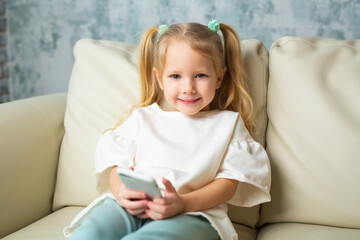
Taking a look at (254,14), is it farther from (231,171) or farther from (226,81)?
(231,171)

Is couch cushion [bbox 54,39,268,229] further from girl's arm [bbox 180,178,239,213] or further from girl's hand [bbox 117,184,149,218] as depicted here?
girl's hand [bbox 117,184,149,218]

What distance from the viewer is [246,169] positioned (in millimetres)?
1200

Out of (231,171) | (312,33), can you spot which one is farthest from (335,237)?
(312,33)

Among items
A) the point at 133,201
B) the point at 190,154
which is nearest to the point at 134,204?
the point at 133,201

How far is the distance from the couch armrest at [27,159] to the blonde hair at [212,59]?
315mm

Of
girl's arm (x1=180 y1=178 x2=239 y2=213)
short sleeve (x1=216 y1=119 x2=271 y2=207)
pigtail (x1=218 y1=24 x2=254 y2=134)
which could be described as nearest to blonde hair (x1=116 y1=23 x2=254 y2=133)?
pigtail (x1=218 y1=24 x2=254 y2=134)

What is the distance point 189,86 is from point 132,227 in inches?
16.0

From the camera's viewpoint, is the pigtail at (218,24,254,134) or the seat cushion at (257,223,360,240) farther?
the pigtail at (218,24,254,134)

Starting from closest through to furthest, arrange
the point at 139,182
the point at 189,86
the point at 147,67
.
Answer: the point at 139,182, the point at 189,86, the point at 147,67

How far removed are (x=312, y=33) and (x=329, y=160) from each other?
2.08 feet

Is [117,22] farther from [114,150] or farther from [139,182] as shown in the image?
[139,182]

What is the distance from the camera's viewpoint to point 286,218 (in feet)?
4.26

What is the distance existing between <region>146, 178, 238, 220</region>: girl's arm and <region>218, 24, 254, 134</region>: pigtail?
250 millimetres

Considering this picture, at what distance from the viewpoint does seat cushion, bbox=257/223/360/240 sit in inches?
46.1
